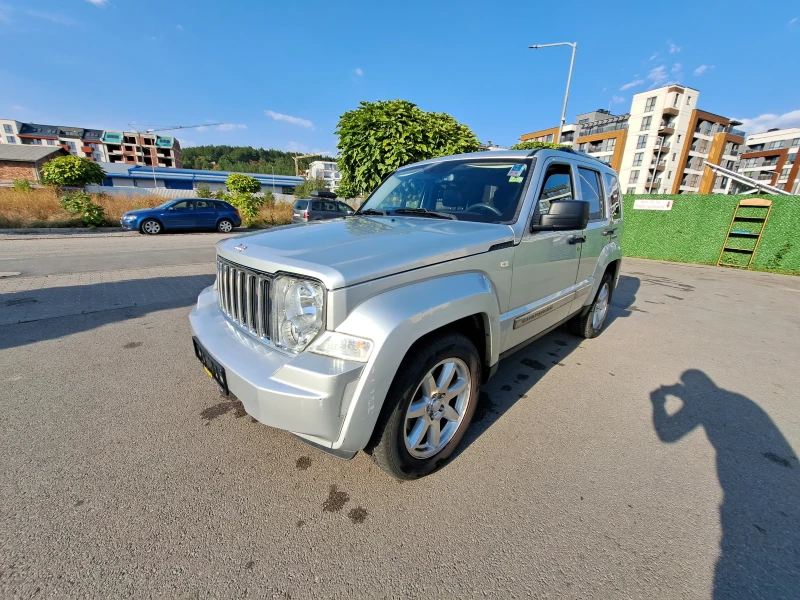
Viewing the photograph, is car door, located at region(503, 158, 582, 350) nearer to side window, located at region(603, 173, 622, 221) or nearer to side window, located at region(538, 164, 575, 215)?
side window, located at region(538, 164, 575, 215)

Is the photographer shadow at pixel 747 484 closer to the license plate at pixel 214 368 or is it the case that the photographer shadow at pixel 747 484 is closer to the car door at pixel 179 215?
the license plate at pixel 214 368

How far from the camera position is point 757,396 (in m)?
3.18

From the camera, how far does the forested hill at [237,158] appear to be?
102688 mm

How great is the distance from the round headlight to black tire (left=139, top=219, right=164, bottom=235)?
1617 cm

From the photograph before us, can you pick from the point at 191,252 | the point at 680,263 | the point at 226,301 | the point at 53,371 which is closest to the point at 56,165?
the point at 191,252

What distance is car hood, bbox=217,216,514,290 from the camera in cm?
162

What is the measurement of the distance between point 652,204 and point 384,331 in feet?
48.0

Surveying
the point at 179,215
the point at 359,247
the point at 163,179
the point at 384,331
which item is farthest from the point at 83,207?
the point at 163,179

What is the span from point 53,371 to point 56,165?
104ft

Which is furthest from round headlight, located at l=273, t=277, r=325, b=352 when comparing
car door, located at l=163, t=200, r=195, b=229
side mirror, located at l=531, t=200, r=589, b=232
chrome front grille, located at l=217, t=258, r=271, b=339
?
car door, located at l=163, t=200, r=195, b=229

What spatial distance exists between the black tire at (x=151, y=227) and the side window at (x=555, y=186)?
16403mm

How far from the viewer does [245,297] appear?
6.48ft

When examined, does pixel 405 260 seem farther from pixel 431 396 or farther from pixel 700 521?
pixel 700 521

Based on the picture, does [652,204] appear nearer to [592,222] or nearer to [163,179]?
[592,222]
